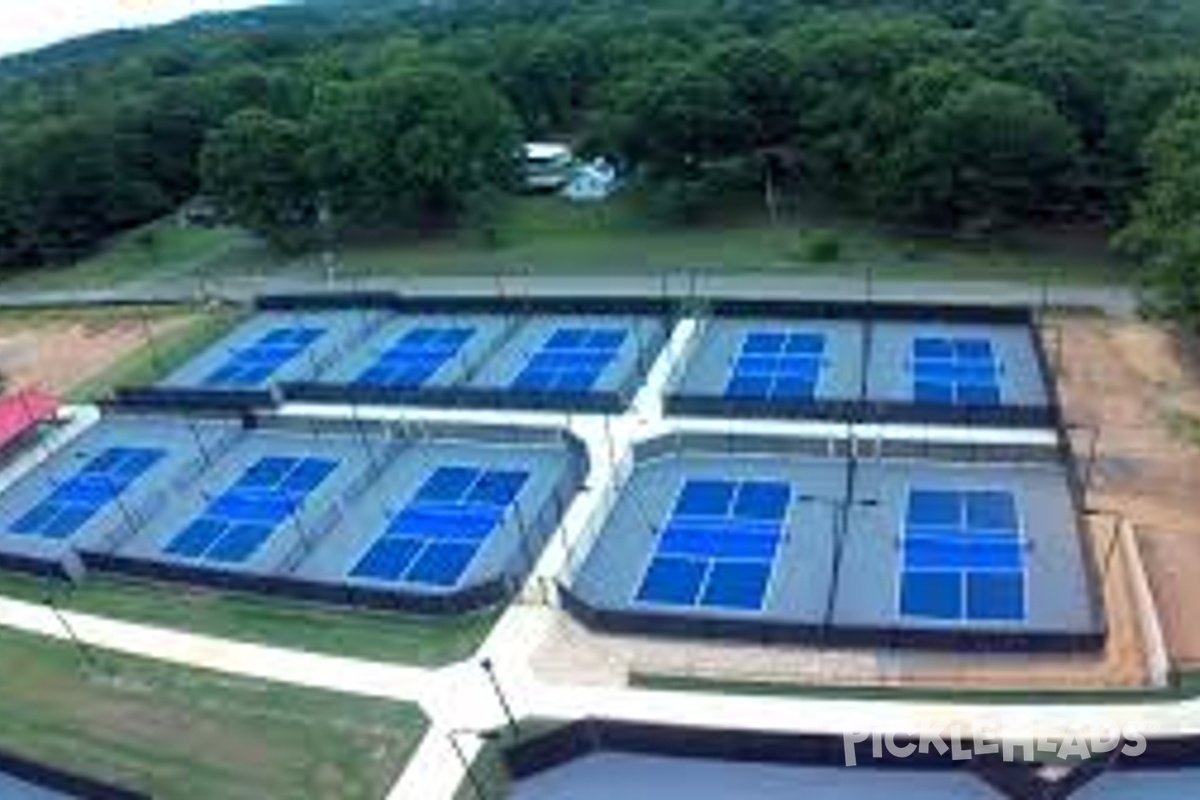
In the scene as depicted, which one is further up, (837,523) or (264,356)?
(837,523)

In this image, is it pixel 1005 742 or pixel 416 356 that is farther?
pixel 416 356

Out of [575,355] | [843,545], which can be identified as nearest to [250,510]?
[575,355]

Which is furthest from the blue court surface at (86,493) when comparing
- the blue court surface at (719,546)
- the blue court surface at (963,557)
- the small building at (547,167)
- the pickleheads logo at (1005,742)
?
the small building at (547,167)

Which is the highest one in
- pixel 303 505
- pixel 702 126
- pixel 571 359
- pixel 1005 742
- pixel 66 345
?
pixel 702 126

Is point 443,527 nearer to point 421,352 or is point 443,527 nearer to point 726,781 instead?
point 421,352

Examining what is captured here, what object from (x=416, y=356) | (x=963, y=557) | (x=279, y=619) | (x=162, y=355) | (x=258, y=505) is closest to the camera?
(x=963, y=557)

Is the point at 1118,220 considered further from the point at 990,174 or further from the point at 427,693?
the point at 427,693

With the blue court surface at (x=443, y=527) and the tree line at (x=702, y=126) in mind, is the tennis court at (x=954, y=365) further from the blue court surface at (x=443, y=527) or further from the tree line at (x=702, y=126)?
the blue court surface at (x=443, y=527)
